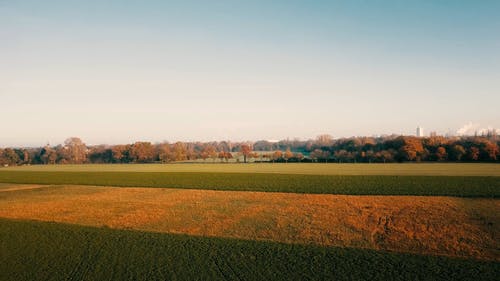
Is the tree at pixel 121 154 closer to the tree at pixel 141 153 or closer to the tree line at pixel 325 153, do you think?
the tree line at pixel 325 153

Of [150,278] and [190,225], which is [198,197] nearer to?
[190,225]

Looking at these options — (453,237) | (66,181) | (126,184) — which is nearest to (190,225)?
(453,237)

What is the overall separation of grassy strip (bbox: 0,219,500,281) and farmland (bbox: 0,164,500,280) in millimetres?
43

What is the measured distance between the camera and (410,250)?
51.9 ft

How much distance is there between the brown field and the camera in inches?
689

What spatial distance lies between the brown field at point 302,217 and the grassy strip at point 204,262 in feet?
5.69

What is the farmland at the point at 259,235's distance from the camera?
13.4 m

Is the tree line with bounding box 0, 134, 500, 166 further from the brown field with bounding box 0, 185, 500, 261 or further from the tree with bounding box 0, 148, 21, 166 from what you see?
the brown field with bounding box 0, 185, 500, 261

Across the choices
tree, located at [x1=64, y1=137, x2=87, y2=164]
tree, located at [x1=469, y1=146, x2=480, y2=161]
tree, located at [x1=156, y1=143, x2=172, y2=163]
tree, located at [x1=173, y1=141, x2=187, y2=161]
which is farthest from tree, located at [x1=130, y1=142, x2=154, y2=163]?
tree, located at [x1=469, y1=146, x2=480, y2=161]

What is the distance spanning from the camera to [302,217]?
2353 centimetres

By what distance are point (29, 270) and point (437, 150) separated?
286 feet

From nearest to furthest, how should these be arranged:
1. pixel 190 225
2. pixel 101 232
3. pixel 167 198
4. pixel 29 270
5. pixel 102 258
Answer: pixel 29 270 → pixel 102 258 → pixel 101 232 → pixel 190 225 → pixel 167 198

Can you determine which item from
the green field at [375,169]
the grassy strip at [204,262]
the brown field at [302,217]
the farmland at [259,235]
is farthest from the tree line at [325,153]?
the grassy strip at [204,262]

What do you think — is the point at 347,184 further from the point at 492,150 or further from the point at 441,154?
the point at 492,150
